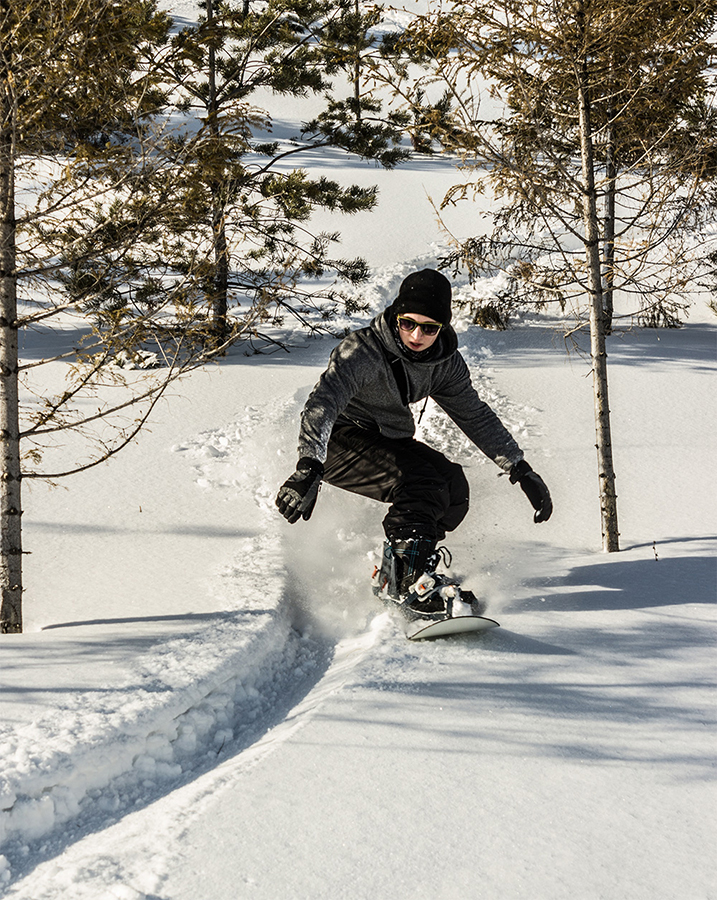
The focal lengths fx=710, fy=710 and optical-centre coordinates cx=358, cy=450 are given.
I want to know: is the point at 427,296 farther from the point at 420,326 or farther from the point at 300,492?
the point at 300,492

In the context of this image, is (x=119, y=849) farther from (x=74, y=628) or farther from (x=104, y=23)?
(x=104, y=23)

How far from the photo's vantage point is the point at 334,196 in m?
9.39

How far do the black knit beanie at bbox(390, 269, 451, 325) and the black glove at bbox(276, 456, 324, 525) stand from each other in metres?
0.89

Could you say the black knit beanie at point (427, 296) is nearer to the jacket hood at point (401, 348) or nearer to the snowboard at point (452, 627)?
the jacket hood at point (401, 348)

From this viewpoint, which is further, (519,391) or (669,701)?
(519,391)

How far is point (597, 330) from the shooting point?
4.38 metres

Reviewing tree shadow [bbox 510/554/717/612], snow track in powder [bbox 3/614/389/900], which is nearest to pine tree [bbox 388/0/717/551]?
tree shadow [bbox 510/554/717/612]

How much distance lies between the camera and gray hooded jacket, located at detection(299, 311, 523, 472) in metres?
3.49

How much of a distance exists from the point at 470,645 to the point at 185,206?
238 cm

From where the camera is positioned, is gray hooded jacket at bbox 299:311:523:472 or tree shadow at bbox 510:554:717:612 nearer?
tree shadow at bbox 510:554:717:612

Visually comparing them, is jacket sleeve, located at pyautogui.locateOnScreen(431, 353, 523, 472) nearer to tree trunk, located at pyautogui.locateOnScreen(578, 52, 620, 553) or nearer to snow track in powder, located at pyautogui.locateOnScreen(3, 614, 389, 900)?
tree trunk, located at pyautogui.locateOnScreen(578, 52, 620, 553)

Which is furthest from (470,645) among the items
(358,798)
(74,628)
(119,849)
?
(74,628)

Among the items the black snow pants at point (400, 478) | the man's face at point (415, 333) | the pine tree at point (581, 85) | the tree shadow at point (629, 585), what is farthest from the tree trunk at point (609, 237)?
the tree shadow at point (629, 585)

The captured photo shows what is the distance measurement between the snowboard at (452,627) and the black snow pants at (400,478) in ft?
1.98
